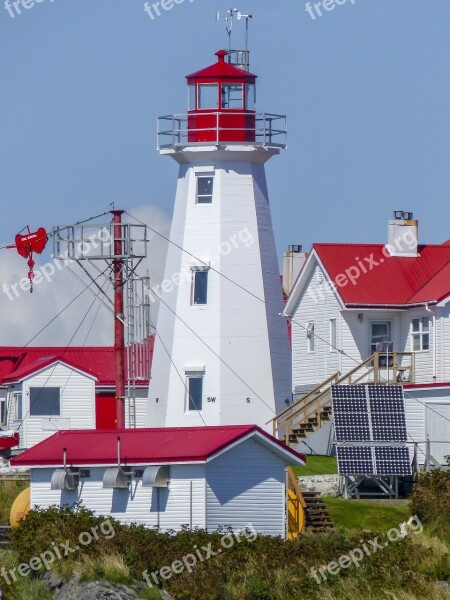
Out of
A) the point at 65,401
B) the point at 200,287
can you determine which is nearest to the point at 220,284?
the point at 200,287

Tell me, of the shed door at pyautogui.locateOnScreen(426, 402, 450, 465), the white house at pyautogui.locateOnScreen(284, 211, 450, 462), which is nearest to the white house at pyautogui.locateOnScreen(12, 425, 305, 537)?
the shed door at pyautogui.locateOnScreen(426, 402, 450, 465)

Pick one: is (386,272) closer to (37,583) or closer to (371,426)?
(371,426)

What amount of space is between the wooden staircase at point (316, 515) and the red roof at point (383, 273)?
8452 millimetres

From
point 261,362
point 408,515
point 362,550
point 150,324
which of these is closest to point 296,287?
point 261,362

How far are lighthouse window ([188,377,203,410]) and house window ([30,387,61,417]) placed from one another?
8.36m

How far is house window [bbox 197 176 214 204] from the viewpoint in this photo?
55500mm

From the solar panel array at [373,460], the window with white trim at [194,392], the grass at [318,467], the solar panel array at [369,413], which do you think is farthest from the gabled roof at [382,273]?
the solar panel array at [373,460]

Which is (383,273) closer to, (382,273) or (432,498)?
(382,273)

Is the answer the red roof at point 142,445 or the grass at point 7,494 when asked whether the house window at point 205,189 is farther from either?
the red roof at point 142,445

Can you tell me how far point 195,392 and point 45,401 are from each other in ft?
28.3

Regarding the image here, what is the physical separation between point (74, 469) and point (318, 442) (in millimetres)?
13281

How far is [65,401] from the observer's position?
61812 millimetres

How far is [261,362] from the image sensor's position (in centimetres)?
5466

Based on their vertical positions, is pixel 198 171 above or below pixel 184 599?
above
